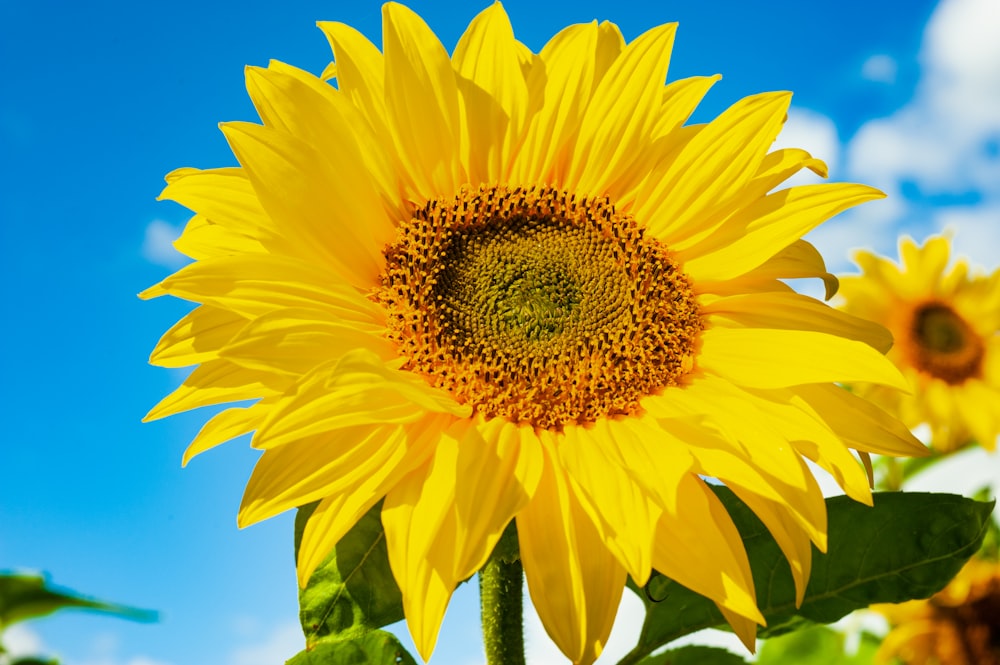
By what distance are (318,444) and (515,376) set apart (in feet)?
1.85

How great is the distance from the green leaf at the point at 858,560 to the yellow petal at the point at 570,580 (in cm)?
50

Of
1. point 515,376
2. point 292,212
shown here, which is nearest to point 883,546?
point 515,376

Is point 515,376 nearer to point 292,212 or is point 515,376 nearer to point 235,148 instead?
point 292,212

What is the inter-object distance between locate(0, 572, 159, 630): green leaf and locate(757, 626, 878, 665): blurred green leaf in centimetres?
366

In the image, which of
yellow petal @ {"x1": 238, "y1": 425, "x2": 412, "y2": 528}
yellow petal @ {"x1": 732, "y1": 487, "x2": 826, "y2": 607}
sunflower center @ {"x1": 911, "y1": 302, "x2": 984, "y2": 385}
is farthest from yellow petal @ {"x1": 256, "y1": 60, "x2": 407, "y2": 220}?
sunflower center @ {"x1": 911, "y1": 302, "x2": 984, "y2": 385}

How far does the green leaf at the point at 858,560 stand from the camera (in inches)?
101

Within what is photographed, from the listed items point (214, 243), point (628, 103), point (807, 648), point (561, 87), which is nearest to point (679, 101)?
point (628, 103)

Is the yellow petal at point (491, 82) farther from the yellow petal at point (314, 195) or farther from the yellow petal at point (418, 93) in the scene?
the yellow petal at point (314, 195)

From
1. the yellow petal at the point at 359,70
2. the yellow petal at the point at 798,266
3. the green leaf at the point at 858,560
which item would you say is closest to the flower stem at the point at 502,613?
the green leaf at the point at 858,560

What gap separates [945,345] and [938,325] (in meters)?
0.14

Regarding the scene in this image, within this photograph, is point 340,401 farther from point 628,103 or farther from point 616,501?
point 628,103

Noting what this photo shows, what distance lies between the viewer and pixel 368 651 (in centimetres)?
246

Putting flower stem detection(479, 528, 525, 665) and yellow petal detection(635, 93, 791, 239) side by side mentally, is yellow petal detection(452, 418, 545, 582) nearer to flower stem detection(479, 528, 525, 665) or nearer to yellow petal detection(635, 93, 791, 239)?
flower stem detection(479, 528, 525, 665)

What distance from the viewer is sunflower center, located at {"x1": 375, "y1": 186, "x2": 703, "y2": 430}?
248cm
